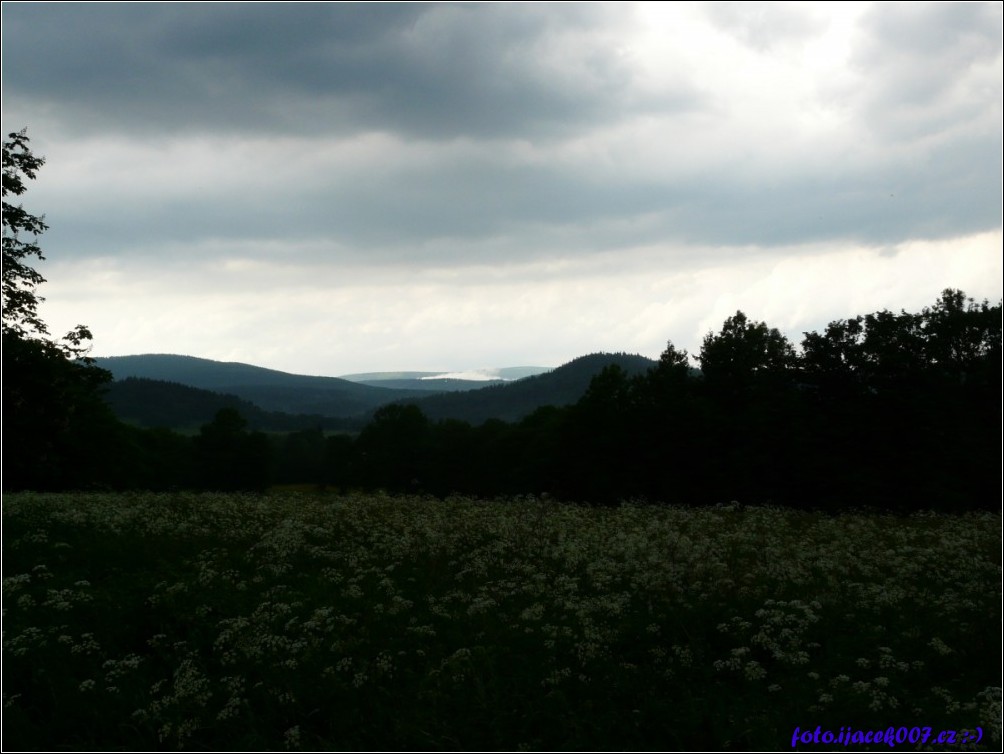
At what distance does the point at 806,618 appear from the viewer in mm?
11641

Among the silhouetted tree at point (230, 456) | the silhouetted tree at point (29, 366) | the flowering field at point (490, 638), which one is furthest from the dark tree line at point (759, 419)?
the silhouetted tree at point (230, 456)

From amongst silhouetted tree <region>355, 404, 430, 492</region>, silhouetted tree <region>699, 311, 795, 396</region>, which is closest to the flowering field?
silhouetted tree <region>699, 311, 795, 396</region>

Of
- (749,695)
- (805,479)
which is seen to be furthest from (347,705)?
(805,479)

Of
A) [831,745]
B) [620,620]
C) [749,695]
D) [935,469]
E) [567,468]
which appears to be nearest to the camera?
[831,745]

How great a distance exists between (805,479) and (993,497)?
28.0 feet

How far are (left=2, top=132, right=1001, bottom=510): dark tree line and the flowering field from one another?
12417mm

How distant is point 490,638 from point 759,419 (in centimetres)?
3400

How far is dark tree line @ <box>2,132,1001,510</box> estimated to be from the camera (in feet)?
90.4

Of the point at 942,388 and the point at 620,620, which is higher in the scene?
the point at 942,388

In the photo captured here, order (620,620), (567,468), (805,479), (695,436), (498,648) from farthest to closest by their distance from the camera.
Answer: (567,468), (695,436), (805,479), (620,620), (498,648)

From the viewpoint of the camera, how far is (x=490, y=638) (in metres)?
11.6

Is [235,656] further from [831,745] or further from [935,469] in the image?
[935,469]

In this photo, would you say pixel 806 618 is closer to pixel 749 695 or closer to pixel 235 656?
pixel 749 695

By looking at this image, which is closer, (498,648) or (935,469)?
(498,648)
